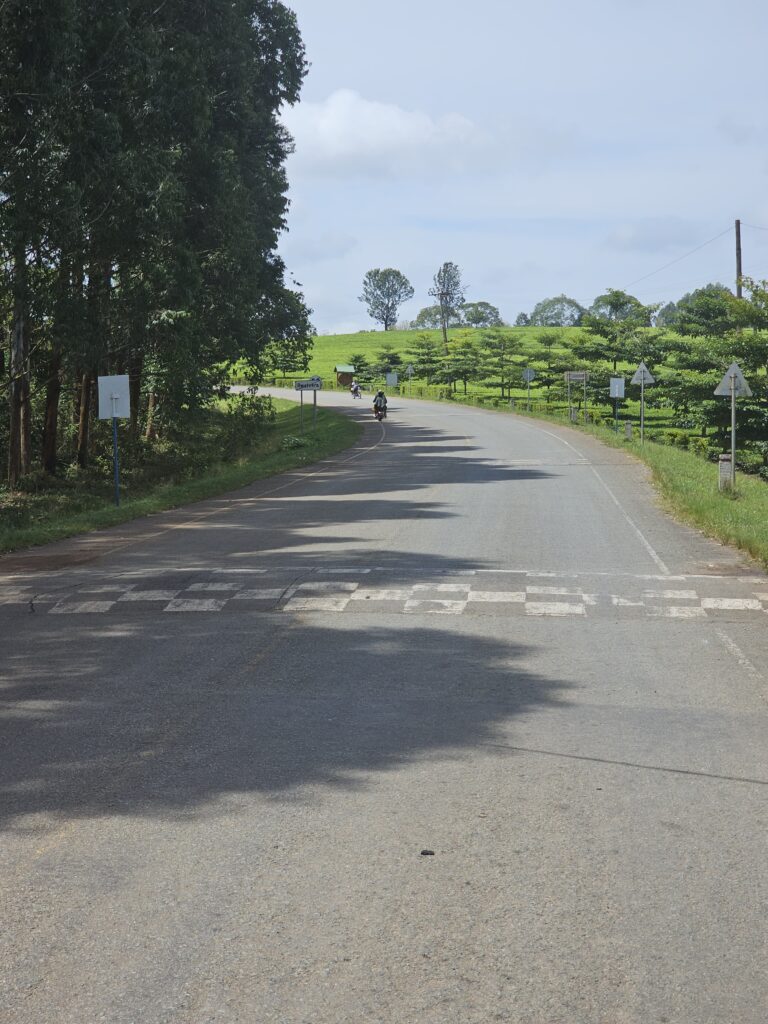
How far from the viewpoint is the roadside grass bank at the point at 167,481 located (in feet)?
72.7

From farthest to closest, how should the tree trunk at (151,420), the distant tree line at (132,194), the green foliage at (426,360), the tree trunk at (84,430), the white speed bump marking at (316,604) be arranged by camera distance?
the green foliage at (426,360) → the tree trunk at (151,420) → the tree trunk at (84,430) → the distant tree line at (132,194) → the white speed bump marking at (316,604)

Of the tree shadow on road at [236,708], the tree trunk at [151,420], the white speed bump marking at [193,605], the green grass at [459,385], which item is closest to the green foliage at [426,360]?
the green grass at [459,385]

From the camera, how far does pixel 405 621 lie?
38.0 ft

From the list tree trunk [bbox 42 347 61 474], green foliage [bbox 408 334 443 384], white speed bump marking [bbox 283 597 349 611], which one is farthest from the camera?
green foliage [bbox 408 334 443 384]

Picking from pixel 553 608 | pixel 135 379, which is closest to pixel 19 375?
pixel 135 379

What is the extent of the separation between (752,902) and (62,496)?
86.5ft

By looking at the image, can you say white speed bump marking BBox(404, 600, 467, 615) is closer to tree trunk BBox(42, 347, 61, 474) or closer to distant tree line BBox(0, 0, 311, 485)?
distant tree line BBox(0, 0, 311, 485)

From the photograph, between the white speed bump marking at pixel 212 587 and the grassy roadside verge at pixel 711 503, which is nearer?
the white speed bump marking at pixel 212 587

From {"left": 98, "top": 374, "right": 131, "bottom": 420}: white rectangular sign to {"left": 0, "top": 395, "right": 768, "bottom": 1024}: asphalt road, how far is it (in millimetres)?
9445

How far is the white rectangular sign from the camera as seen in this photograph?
23.7m

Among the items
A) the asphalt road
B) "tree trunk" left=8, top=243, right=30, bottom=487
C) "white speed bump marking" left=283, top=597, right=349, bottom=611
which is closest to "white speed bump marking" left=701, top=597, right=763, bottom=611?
the asphalt road

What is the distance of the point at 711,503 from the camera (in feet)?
72.5

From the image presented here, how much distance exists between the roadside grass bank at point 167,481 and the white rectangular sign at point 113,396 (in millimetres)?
1944

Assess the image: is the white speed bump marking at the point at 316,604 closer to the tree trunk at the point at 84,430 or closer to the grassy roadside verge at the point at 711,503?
the grassy roadside verge at the point at 711,503
